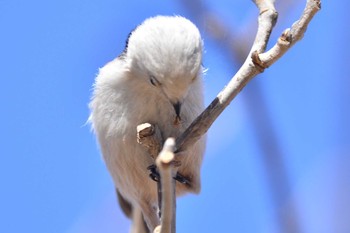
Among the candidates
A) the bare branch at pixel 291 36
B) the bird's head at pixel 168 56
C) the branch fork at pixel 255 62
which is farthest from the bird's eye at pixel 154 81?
the bare branch at pixel 291 36

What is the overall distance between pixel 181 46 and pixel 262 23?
340mm

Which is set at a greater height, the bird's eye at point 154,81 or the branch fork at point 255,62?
the bird's eye at point 154,81

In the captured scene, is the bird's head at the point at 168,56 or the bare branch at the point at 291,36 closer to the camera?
the bare branch at the point at 291,36

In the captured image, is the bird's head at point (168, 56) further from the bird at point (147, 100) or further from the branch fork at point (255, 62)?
the branch fork at point (255, 62)

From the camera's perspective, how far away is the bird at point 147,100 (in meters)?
2.29

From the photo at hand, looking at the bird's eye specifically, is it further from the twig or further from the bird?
the twig

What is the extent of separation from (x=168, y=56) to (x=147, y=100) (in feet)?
1.02

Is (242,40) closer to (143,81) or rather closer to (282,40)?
(282,40)

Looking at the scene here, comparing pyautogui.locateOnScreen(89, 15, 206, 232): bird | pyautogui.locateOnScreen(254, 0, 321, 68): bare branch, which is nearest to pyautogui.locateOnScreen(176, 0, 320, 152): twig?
pyautogui.locateOnScreen(254, 0, 321, 68): bare branch

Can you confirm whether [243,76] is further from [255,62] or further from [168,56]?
[168,56]

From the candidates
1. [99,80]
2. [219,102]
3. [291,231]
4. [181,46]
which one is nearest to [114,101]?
[99,80]

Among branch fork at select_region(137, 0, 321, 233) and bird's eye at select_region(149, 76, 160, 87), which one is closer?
branch fork at select_region(137, 0, 321, 233)

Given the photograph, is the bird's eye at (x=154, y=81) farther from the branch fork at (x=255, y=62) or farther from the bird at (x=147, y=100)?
the branch fork at (x=255, y=62)

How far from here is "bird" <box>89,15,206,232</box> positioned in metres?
2.29
